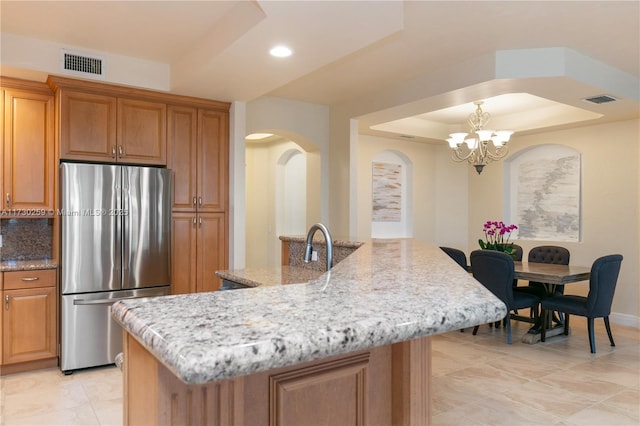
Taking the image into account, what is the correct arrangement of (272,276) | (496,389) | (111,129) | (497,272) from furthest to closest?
(497,272)
(111,129)
(496,389)
(272,276)

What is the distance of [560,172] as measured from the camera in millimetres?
6059

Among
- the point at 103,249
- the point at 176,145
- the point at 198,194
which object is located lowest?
the point at 103,249

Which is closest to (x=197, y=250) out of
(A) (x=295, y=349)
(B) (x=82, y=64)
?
(B) (x=82, y=64)

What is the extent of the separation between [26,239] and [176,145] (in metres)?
1.54

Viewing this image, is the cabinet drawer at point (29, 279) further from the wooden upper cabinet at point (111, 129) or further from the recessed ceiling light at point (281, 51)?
the recessed ceiling light at point (281, 51)

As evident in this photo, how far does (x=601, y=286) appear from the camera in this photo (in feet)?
13.4

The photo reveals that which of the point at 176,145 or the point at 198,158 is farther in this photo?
the point at 198,158

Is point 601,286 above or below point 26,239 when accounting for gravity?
below

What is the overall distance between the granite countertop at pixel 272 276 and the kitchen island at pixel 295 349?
1.52 m

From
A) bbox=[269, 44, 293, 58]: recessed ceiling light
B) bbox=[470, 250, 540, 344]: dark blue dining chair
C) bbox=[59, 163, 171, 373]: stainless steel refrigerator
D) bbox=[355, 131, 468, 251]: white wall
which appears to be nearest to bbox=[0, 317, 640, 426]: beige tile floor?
bbox=[59, 163, 171, 373]: stainless steel refrigerator

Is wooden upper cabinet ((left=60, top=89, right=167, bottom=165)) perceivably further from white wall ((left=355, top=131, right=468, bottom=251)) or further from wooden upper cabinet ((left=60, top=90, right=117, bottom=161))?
white wall ((left=355, top=131, right=468, bottom=251))

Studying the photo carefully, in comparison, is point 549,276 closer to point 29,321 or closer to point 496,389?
point 496,389

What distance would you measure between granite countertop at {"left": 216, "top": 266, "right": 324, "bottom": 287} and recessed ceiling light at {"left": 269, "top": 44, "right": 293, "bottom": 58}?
4.98ft

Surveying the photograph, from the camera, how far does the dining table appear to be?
415 cm
